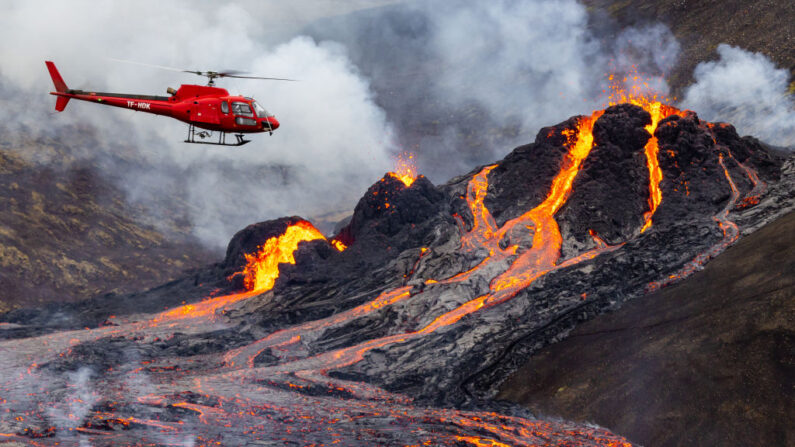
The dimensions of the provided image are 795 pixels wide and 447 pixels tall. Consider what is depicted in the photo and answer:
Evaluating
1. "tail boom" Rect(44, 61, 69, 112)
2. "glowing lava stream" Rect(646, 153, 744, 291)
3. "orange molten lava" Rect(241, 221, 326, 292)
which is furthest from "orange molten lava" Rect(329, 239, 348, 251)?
"glowing lava stream" Rect(646, 153, 744, 291)

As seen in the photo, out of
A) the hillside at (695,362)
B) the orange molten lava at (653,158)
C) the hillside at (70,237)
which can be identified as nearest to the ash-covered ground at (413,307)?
the orange molten lava at (653,158)

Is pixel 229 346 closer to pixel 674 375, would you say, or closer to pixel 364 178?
pixel 674 375

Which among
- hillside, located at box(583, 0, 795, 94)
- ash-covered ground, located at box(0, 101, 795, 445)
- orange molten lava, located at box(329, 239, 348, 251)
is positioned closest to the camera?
ash-covered ground, located at box(0, 101, 795, 445)

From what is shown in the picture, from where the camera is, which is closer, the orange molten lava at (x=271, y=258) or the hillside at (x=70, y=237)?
the orange molten lava at (x=271, y=258)

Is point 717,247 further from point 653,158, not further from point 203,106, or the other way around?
point 203,106

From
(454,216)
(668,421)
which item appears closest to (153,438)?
(668,421)

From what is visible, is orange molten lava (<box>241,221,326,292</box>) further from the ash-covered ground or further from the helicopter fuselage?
the helicopter fuselage

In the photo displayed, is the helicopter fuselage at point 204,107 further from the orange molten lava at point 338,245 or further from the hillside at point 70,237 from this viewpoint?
the hillside at point 70,237
